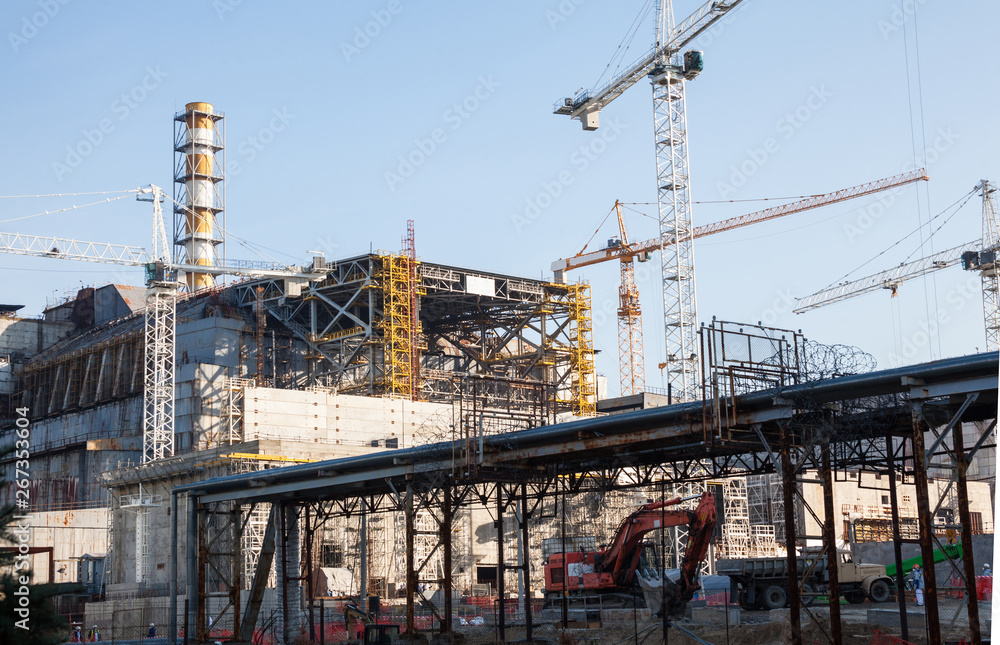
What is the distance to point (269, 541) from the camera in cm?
4897

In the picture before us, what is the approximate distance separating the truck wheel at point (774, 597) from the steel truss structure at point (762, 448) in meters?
9.47

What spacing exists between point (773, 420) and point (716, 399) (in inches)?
61.2

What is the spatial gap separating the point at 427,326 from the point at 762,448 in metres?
69.6

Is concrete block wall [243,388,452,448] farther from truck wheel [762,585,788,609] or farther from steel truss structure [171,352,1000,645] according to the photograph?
truck wheel [762,585,788,609]

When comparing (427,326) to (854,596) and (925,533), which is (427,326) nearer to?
(854,596)

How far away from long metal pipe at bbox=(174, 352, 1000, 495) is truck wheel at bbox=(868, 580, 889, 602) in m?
18.0

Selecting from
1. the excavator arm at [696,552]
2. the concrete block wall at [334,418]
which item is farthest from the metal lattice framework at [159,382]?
the excavator arm at [696,552]

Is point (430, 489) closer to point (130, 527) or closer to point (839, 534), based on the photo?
point (130, 527)

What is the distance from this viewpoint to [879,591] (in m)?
47.3

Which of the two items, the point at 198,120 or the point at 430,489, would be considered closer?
the point at 430,489

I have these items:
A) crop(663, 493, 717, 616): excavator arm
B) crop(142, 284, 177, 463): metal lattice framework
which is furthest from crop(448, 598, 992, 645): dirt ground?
crop(142, 284, 177, 463): metal lattice framework

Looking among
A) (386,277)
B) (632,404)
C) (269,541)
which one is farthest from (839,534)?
(269,541)

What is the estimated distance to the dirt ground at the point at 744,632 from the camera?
3388 centimetres

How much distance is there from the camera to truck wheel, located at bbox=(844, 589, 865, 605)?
4672 centimetres
